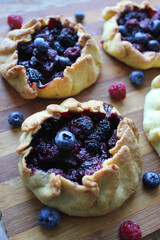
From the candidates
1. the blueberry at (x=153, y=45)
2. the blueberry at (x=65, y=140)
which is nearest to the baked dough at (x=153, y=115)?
the blueberry at (x=153, y=45)

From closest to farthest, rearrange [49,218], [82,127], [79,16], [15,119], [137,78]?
[49,218] → [82,127] → [15,119] → [137,78] → [79,16]

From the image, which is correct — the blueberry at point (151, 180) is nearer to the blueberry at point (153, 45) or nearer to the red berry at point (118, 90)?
the red berry at point (118, 90)

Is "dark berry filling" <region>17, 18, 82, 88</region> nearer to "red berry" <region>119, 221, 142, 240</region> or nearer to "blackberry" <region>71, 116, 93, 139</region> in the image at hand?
"blackberry" <region>71, 116, 93, 139</region>

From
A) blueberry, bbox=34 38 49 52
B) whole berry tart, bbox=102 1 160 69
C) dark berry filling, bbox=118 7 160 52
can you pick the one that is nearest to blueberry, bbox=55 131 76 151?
blueberry, bbox=34 38 49 52

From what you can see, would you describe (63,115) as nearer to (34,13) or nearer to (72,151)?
(72,151)

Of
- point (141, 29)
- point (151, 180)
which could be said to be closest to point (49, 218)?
point (151, 180)

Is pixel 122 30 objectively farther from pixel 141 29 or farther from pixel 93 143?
pixel 93 143
